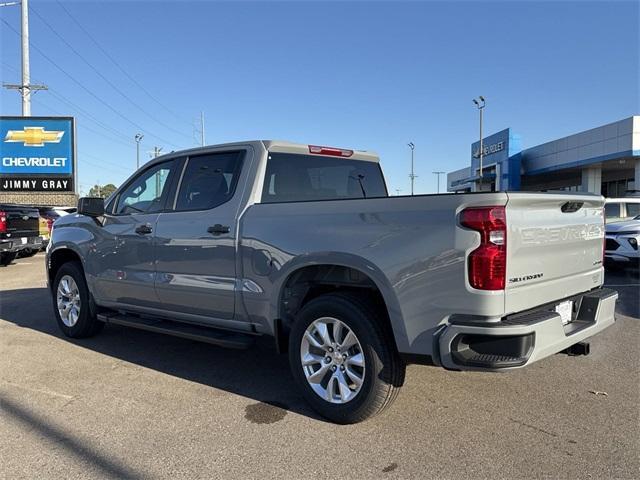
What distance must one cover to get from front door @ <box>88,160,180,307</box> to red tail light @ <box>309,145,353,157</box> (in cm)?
134

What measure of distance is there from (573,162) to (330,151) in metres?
35.5

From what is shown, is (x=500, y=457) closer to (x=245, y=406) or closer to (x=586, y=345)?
(x=586, y=345)

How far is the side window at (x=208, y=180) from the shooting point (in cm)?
461

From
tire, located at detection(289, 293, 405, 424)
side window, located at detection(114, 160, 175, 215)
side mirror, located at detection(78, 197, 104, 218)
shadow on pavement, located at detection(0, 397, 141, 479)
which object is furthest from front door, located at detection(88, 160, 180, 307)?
tire, located at detection(289, 293, 405, 424)

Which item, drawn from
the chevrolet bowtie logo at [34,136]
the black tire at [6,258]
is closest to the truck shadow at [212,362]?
the black tire at [6,258]

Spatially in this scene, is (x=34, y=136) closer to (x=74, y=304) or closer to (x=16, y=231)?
(x=16, y=231)

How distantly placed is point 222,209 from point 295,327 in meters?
1.24

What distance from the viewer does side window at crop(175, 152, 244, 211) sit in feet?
15.1

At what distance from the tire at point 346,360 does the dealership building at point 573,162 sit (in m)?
25.5

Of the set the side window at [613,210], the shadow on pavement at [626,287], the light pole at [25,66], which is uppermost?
the light pole at [25,66]

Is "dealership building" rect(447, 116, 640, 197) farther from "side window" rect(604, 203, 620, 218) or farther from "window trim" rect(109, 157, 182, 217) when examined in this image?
"window trim" rect(109, 157, 182, 217)

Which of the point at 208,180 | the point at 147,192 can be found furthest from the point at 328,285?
the point at 147,192

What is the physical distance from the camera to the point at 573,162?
118 feet

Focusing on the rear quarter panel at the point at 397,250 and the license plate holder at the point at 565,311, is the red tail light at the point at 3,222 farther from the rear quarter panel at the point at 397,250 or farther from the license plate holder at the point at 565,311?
the license plate holder at the point at 565,311
